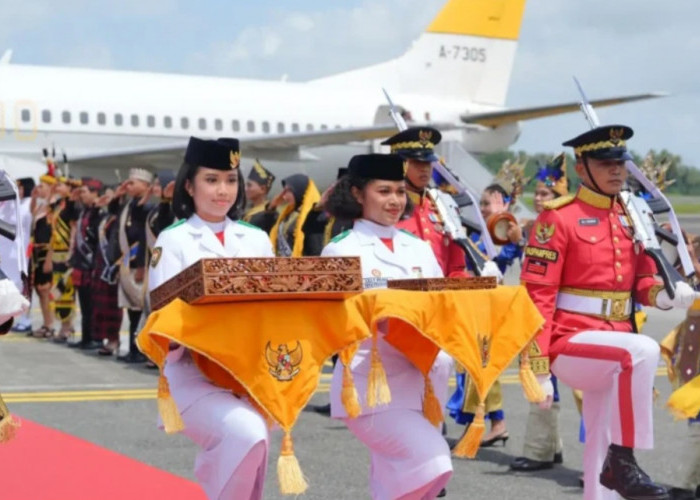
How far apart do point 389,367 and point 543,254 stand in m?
1.20

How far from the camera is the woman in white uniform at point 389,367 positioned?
516 cm

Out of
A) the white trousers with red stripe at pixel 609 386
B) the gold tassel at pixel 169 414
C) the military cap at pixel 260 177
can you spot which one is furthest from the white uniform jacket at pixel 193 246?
the military cap at pixel 260 177

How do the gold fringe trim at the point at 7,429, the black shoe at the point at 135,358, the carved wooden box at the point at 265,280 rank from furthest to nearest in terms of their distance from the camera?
the black shoe at the point at 135,358 < the gold fringe trim at the point at 7,429 < the carved wooden box at the point at 265,280

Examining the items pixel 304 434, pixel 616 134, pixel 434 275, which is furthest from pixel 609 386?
pixel 304 434

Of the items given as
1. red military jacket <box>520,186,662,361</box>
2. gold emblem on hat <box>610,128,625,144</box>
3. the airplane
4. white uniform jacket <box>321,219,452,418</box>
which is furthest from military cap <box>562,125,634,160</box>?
the airplane

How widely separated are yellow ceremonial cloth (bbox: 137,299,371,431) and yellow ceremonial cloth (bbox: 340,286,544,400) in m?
0.13

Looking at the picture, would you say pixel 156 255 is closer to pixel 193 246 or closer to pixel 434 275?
pixel 193 246

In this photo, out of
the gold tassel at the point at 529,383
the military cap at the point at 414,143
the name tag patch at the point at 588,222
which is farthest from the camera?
the military cap at the point at 414,143

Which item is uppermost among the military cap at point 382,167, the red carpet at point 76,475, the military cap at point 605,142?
the military cap at point 605,142

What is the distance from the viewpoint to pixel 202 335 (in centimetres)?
467

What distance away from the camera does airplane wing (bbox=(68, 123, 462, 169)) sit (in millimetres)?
26672

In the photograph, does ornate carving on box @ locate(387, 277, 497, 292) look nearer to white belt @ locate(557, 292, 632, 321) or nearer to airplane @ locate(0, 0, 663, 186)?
white belt @ locate(557, 292, 632, 321)

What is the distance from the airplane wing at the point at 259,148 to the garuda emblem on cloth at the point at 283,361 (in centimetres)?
2174

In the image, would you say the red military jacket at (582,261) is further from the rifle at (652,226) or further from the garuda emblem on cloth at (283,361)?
the garuda emblem on cloth at (283,361)
